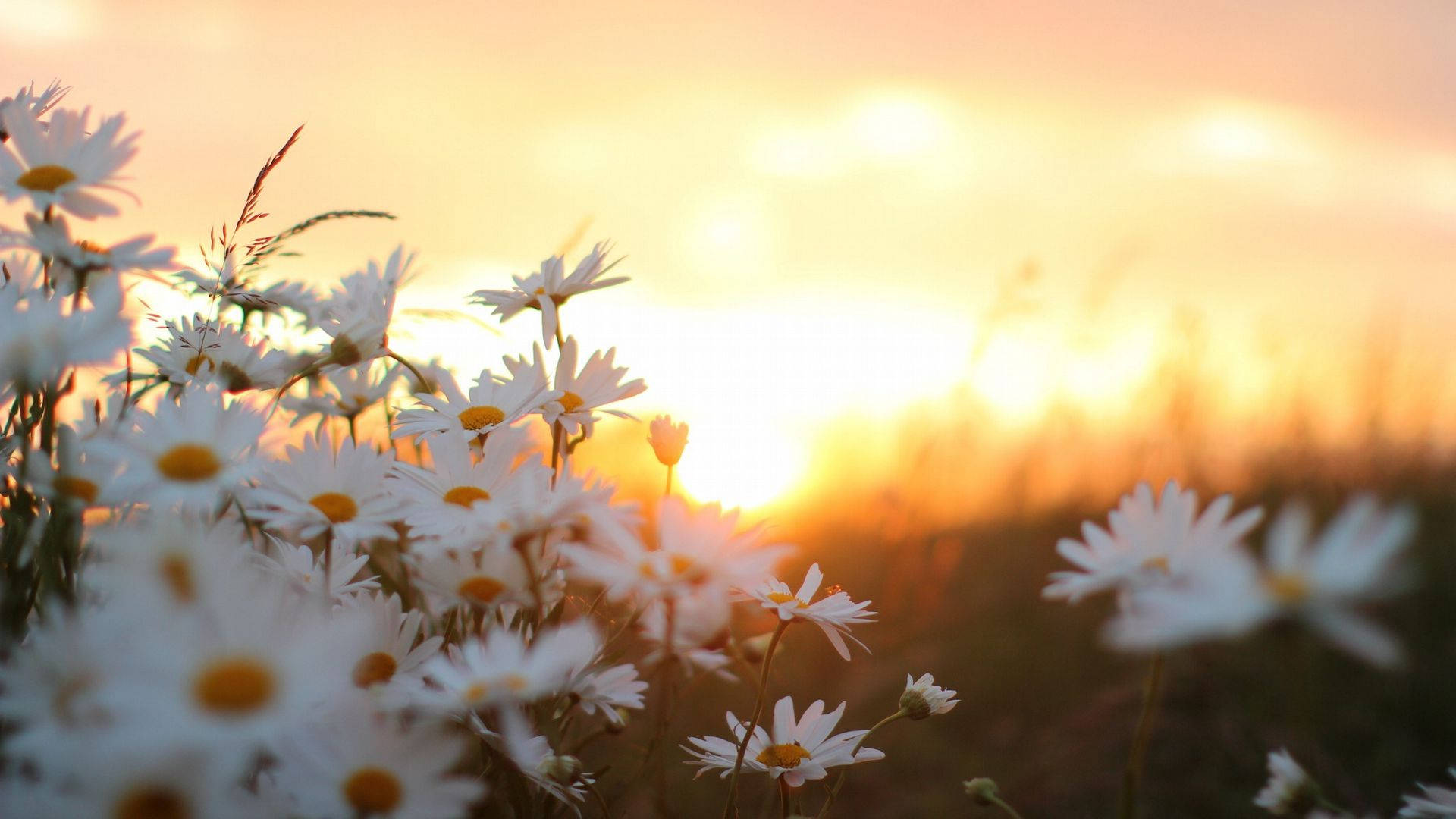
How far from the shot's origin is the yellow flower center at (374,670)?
73 centimetres

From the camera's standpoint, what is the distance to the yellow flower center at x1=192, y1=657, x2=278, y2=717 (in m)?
0.49

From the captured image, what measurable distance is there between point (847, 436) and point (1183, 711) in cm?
210

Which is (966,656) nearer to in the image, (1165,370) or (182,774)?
(1165,370)

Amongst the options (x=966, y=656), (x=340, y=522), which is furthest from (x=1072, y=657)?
(x=340, y=522)

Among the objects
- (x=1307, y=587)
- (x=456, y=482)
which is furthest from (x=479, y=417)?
(x=1307, y=587)

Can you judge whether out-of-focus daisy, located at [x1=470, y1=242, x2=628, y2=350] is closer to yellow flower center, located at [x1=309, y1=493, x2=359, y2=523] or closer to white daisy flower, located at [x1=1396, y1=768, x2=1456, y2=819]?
yellow flower center, located at [x1=309, y1=493, x2=359, y2=523]

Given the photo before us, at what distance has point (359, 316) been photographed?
38.4 inches

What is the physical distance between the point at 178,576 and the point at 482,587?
282 millimetres

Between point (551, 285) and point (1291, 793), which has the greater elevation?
point (551, 285)

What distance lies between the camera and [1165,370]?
3770 millimetres

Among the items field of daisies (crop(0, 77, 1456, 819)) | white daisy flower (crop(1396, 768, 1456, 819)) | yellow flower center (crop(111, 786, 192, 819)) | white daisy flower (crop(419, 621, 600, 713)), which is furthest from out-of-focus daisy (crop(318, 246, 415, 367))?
white daisy flower (crop(1396, 768, 1456, 819))

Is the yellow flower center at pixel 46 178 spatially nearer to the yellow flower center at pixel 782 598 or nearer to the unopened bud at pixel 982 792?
the yellow flower center at pixel 782 598

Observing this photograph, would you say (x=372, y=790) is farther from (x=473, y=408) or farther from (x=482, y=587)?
(x=473, y=408)

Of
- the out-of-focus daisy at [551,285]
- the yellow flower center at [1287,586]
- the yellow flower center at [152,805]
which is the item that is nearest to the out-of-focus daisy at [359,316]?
the out-of-focus daisy at [551,285]
